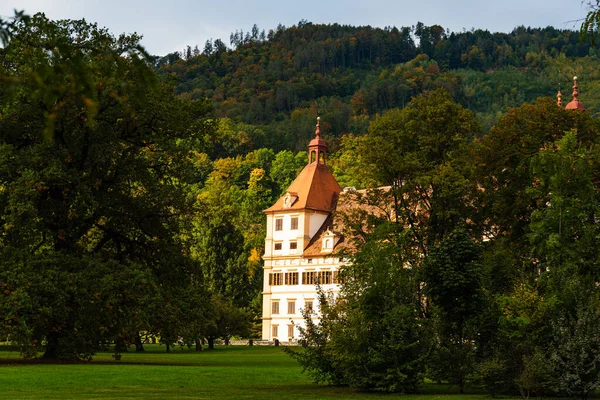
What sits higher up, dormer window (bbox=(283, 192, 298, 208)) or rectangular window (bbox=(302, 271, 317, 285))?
dormer window (bbox=(283, 192, 298, 208))

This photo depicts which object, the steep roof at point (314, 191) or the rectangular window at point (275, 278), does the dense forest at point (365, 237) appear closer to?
the rectangular window at point (275, 278)

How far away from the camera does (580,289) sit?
24.9m

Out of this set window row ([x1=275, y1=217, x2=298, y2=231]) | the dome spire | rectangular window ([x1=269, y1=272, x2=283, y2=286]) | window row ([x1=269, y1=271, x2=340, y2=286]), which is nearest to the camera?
window row ([x1=269, y1=271, x2=340, y2=286])

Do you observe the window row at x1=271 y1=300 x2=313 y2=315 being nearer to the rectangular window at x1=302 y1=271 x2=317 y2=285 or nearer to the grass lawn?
the rectangular window at x1=302 y1=271 x2=317 y2=285

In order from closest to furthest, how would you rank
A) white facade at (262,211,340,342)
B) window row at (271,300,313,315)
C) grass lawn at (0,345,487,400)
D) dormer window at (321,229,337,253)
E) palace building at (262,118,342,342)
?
1. grass lawn at (0,345,487,400)
2. dormer window at (321,229,337,253)
3. white facade at (262,211,340,342)
4. palace building at (262,118,342,342)
5. window row at (271,300,313,315)

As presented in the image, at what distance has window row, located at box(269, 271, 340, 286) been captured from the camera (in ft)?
295

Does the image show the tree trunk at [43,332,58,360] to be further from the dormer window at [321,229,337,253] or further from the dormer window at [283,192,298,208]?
the dormer window at [283,192,298,208]

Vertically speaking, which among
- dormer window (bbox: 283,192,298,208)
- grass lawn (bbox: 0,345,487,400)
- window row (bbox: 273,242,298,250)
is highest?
dormer window (bbox: 283,192,298,208)

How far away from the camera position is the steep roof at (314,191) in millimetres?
92562

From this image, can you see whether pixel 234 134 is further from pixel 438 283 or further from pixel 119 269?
pixel 438 283

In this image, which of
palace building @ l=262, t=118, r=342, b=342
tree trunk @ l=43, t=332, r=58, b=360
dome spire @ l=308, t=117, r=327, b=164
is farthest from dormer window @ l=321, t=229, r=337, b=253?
tree trunk @ l=43, t=332, r=58, b=360

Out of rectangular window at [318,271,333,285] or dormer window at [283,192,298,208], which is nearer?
rectangular window at [318,271,333,285]

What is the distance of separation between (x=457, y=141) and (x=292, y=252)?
4505cm

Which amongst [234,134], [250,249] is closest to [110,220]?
[250,249]
